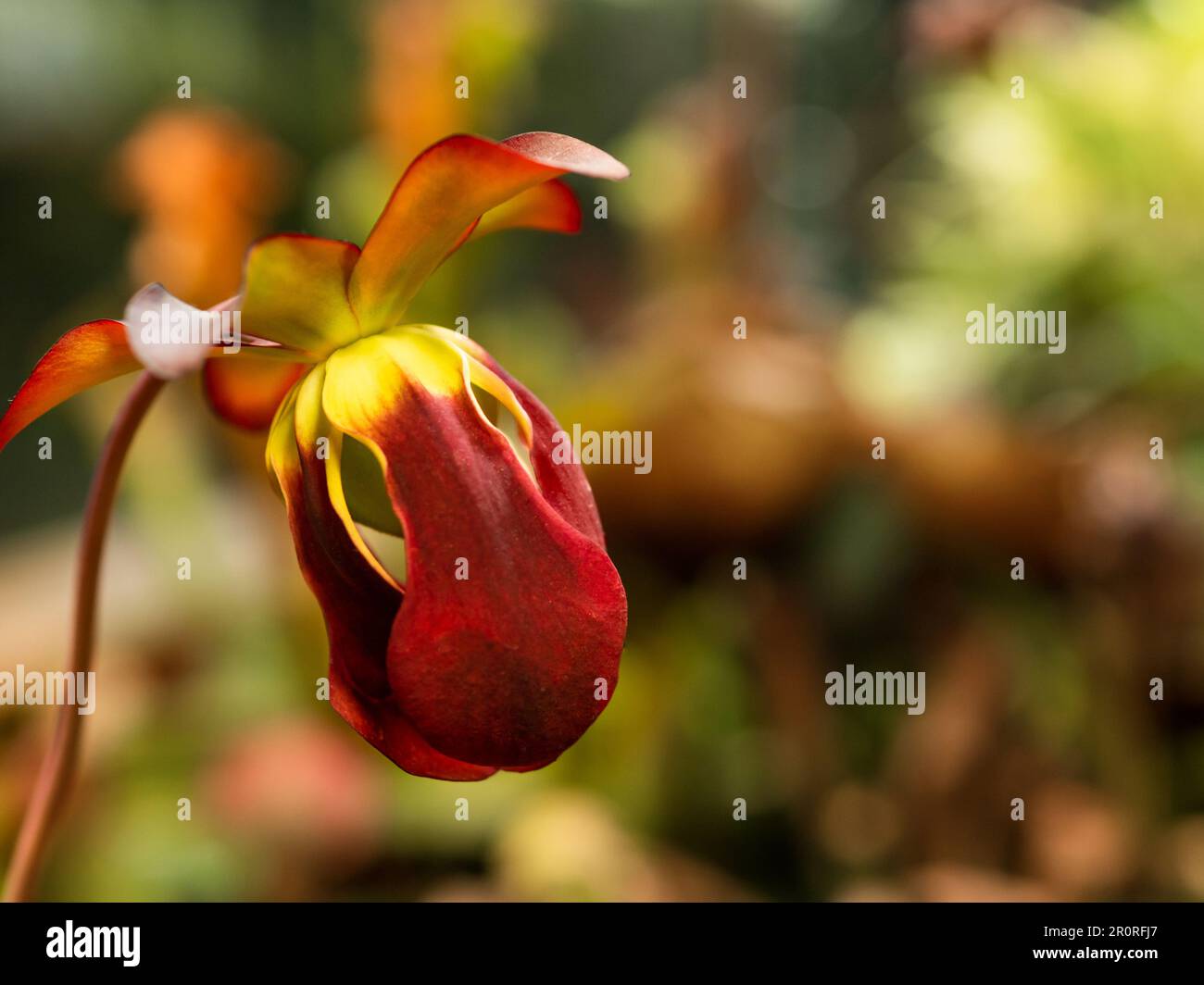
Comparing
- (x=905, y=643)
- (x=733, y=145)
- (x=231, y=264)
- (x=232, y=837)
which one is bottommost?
(x=232, y=837)

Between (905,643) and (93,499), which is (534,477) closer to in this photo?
(93,499)

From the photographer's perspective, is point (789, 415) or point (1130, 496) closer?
point (1130, 496)

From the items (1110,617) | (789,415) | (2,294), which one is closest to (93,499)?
(1110,617)
